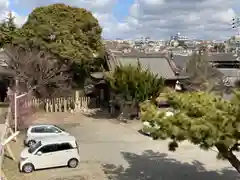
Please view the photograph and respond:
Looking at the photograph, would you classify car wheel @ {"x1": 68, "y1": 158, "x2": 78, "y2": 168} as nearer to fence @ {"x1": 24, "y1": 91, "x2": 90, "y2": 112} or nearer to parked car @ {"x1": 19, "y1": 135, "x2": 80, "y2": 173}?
parked car @ {"x1": 19, "y1": 135, "x2": 80, "y2": 173}

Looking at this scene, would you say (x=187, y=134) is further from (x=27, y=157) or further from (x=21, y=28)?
(x=21, y=28)

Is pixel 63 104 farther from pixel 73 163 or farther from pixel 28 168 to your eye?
pixel 28 168

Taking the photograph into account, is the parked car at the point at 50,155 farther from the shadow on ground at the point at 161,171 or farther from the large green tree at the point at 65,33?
the large green tree at the point at 65,33

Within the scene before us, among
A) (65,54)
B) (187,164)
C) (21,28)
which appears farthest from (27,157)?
(21,28)

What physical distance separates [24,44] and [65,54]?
14.3 feet

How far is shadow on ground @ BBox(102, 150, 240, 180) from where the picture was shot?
16422mm

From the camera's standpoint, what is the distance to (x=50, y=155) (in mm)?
17172

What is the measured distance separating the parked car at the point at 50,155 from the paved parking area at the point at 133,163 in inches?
13.0

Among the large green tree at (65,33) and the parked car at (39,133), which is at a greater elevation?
the large green tree at (65,33)

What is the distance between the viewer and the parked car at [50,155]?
666 inches

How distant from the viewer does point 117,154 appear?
20141mm

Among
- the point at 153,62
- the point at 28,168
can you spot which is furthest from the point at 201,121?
the point at 153,62

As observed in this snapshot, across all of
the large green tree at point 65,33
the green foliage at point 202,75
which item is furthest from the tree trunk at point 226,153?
the green foliage at point 202,75

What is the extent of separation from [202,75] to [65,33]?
16.6m
